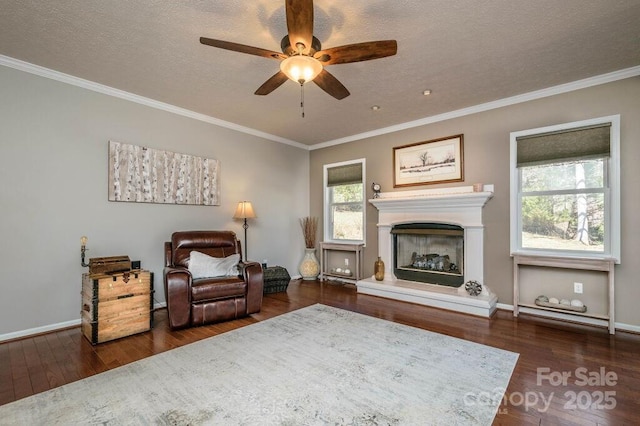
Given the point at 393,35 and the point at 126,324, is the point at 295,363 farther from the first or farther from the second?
the point at 393,35

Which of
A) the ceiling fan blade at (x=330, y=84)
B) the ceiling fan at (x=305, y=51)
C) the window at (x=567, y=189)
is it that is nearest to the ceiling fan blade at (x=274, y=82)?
the ceiling fan at (x=305, y=51)

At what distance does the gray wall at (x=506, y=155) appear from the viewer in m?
3.06

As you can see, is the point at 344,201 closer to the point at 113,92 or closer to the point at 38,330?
the point at 113,92

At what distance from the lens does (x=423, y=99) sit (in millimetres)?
3793

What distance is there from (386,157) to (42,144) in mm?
4503

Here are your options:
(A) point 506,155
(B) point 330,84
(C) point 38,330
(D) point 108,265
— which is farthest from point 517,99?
(C) point 38,330

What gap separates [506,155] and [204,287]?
410 centimetres

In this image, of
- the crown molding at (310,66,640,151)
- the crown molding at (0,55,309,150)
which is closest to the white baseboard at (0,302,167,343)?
the crown molding at (0,55,309,150)

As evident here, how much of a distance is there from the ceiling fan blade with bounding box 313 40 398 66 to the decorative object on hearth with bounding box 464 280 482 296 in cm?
A: 313

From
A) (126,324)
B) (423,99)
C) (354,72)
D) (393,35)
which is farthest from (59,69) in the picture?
(423,99)

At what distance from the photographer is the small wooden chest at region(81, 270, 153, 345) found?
2727 mm

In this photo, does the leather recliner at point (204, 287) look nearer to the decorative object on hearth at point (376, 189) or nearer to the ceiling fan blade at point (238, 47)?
the ceiling fan blade at point (238, 47)

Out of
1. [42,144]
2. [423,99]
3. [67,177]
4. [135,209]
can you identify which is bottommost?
[135,209]

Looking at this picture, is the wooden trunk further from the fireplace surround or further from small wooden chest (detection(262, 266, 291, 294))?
the fireplace surround
